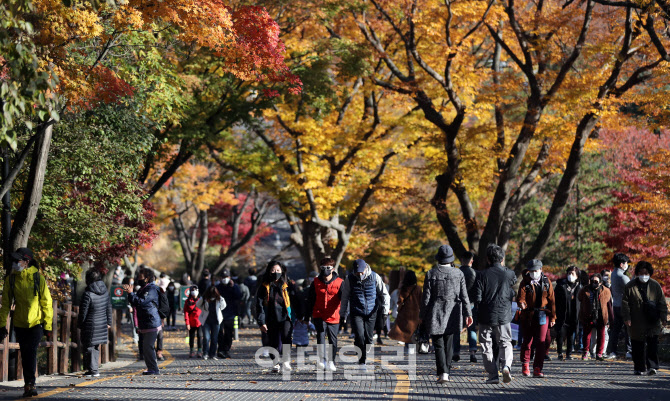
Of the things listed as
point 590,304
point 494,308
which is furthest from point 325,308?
point 590,304

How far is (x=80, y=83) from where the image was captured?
37.2 ft

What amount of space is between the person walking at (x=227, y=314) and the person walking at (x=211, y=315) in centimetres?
21

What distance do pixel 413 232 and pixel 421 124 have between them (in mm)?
10103

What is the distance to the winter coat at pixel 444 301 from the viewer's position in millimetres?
10094

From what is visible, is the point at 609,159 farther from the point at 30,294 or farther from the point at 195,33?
the point at 30,294

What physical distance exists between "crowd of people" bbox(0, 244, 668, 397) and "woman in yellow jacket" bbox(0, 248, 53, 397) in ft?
0.04

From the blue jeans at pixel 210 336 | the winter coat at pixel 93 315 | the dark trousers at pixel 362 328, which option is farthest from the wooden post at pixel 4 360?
the blue jeans at pixel 210 336

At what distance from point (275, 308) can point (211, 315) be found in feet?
12.1

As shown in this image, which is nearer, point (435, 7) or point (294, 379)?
point (294, 379)

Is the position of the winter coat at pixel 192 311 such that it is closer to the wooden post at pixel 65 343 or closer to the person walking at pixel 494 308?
the wooden post at pixel 65 343

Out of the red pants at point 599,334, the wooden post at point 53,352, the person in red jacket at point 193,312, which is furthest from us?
the person in red jacket at point 193,312

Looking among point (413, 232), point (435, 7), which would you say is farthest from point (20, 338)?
point (413, 232)

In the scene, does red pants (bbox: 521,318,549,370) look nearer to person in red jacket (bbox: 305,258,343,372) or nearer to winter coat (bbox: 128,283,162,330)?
person in red jacket (bbox: 305,258,343,372)

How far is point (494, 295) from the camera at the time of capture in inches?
399
